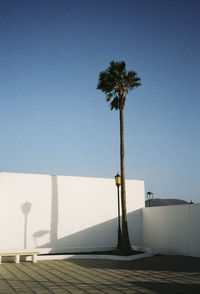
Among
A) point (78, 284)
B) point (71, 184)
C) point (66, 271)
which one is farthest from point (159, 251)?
point (78, 284)

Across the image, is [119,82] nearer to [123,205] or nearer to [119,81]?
[119,81]

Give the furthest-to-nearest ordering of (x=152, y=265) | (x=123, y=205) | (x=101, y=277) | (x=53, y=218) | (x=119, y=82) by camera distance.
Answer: (x=119, y=82) < (x=53, y=218) < (x=123, y=205) < (x=152, y=265) < (x=101, y=277)

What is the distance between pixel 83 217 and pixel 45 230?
6.58 ft

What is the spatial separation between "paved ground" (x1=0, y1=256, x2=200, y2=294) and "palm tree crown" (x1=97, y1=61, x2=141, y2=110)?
290 inches

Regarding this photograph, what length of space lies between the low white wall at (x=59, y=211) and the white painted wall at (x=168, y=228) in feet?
2.96

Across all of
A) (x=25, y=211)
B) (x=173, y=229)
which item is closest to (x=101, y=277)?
(x=25, y=211)

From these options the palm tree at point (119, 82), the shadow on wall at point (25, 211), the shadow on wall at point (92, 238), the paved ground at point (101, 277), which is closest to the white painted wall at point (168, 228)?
the shadow on wall at point (92, 238)

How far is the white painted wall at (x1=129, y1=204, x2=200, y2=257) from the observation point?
12.5 meters

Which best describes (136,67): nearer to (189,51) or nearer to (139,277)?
(189,51)

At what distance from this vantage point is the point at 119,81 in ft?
46.3

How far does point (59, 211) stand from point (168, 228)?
5275 millimetres

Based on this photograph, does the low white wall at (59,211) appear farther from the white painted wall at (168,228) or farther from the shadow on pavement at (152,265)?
the shadow on pavement at (152,265)

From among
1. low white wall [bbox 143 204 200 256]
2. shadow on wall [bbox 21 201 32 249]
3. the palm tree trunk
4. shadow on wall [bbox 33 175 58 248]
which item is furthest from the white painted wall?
shadow on wall [bbox 21 201 32 249]

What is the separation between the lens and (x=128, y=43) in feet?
37.9
